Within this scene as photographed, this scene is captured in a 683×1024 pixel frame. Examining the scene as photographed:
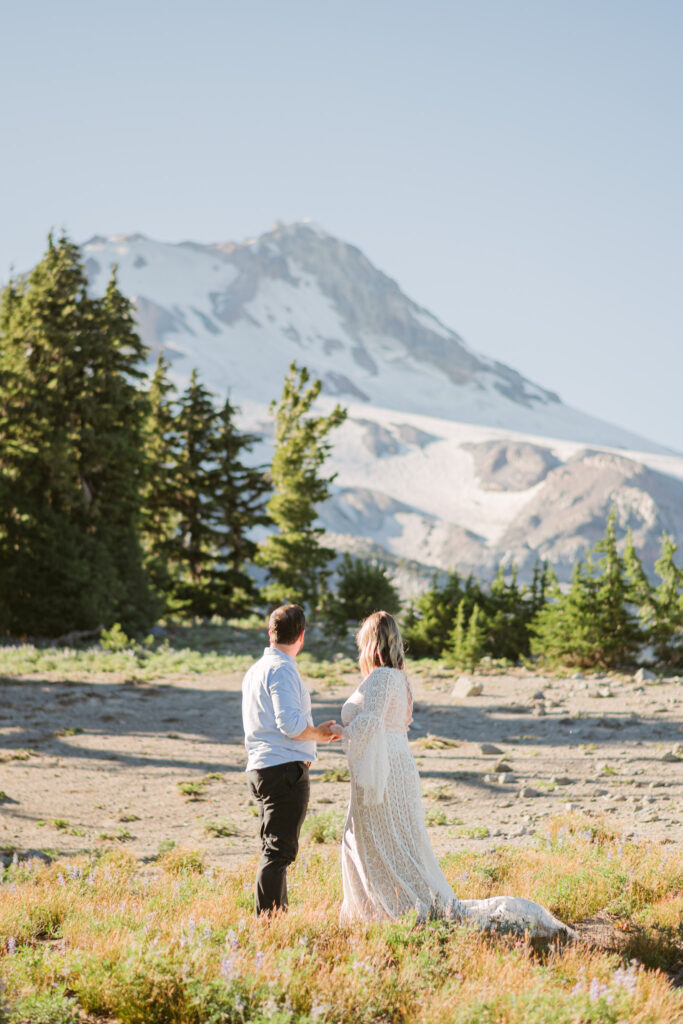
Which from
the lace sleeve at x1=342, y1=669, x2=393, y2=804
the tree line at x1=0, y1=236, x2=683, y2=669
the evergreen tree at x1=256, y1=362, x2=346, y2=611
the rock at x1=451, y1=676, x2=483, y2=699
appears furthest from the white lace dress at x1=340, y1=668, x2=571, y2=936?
the evergreen tree at x1=256, y1=362, x2=346, y2=611

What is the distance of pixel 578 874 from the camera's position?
5777 mm

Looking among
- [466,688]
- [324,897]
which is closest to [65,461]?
[466,688]

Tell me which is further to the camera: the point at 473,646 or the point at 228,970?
the point at 473,646

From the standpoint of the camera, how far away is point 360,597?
90.1ft

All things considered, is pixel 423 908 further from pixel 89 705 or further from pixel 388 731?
pixel 89 705

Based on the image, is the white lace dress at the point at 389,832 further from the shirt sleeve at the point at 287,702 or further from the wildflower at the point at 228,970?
the wildflower at the point at 228,970

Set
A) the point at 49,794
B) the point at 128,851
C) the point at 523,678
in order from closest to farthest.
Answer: the point at 128,851
the point at 49,794
the point at 523,678

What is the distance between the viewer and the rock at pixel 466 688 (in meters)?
16.4

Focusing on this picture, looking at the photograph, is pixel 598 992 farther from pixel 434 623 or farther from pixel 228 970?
pixel 434 623

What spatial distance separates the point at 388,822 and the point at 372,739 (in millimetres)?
548

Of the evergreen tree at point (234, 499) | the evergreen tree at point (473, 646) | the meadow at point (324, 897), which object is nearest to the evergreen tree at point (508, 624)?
the evergreen tree at point (473, 646)

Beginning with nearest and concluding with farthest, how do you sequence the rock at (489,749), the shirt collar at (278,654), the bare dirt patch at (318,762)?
the shirt collar at (278,654) → the bare dirt patch at (318,762) → the rock at (489,749)

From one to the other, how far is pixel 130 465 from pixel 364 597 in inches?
377

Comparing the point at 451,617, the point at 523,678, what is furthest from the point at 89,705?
the point at 451,617
